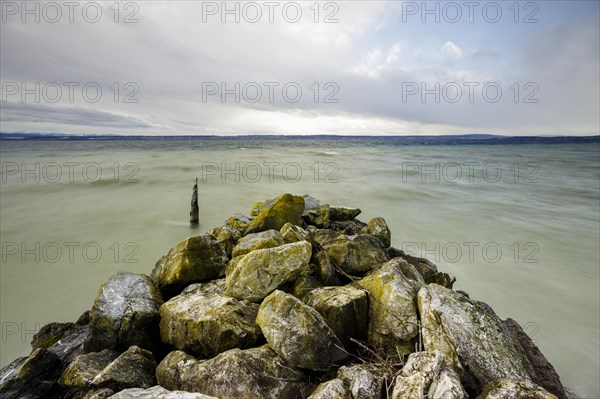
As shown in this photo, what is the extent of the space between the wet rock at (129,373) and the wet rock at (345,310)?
1758mm

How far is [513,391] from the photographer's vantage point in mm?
2307

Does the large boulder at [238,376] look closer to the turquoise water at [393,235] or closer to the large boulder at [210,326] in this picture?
the large boulder at [210,326]

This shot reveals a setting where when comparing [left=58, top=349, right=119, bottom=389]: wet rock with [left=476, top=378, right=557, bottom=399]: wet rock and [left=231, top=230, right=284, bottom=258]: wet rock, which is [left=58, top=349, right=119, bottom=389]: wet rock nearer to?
[left=231, top=230, right=284, bottom=258]: wet rock

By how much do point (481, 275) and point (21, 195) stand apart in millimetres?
23702

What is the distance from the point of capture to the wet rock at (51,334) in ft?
13.4

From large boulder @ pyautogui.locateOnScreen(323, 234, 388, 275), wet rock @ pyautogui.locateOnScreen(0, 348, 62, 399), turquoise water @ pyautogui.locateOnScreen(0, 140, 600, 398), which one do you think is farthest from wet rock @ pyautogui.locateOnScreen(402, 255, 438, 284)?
wet rock @ pyautogui.locateOnScreen(0, 348, 62, 399)

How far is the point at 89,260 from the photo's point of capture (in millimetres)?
8844

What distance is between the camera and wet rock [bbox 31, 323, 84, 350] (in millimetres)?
4082

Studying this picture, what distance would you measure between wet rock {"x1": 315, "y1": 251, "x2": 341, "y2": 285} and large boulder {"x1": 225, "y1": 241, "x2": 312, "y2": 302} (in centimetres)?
24

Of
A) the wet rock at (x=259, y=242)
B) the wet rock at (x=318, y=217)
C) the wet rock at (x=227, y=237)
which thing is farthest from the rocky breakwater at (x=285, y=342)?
the wet rock at (x=318, y=217)

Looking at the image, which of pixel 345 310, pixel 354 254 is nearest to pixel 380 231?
pixel 354 254

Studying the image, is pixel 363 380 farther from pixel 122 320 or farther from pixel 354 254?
pixel 122 320

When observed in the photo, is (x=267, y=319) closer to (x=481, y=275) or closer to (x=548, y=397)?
(x=548, y=397)

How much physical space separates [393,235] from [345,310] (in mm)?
8983
